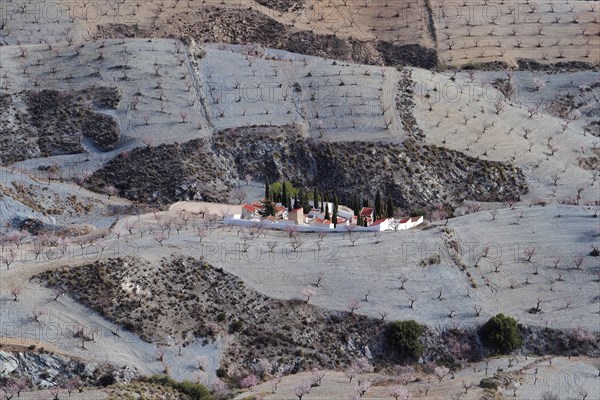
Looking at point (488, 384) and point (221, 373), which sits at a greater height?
point (221, 373)

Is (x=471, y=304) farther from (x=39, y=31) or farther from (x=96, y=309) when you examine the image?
(x=39, y=31)

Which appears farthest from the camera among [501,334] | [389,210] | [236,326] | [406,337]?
[389,210]

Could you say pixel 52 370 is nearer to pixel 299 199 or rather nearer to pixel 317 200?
pixel 299 199

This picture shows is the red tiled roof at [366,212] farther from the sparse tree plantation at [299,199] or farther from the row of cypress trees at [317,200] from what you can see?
the row of cypress trees at [317,200]

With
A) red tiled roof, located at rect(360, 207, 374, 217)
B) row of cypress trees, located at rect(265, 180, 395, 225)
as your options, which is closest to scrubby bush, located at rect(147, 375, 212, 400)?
row of cypress trees, located at rect(265, 180, 395, 225)

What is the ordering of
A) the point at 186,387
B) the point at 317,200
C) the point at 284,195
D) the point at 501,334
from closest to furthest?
the point at 186,387, the point at 501,334, the point at 284,195, the point at 317,200

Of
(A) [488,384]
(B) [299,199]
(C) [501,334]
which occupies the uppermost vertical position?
(B) [299,199]

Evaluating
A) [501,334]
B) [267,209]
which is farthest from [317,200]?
[501,334]
